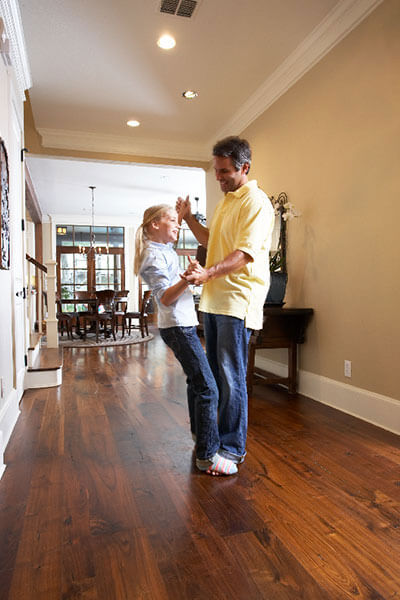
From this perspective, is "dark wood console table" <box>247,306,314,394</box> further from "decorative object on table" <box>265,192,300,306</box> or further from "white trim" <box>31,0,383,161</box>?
→ "white trim" <box>31,0,383,161</box>

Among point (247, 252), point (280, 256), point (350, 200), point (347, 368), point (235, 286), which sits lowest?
point (347, 368)

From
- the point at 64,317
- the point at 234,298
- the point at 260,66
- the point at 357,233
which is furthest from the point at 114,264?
the point at 234,298

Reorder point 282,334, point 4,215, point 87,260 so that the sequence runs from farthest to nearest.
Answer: point 87,260 → point 282,334 → point 4,215

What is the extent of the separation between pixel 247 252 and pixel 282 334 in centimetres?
172

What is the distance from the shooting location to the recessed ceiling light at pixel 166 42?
10.3 ft

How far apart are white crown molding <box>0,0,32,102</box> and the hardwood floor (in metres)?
2.61

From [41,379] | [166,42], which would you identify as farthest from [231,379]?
[166,42]

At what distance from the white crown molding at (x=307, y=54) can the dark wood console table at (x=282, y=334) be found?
6.42ft

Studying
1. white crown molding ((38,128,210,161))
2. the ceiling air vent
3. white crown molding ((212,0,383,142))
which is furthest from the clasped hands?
white crown molding ((38,128,210,161))

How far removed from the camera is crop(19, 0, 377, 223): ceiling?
2.90m

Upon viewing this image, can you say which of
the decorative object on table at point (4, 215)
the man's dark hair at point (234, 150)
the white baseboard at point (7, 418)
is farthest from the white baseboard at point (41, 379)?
the man's dark hair at point (234, 150)

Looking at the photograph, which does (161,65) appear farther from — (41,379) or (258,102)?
(41,379)

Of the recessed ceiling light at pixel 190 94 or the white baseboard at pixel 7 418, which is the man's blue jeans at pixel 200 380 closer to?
Result: the white baseboard at pixel 7 418

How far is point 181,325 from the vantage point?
183 cm
